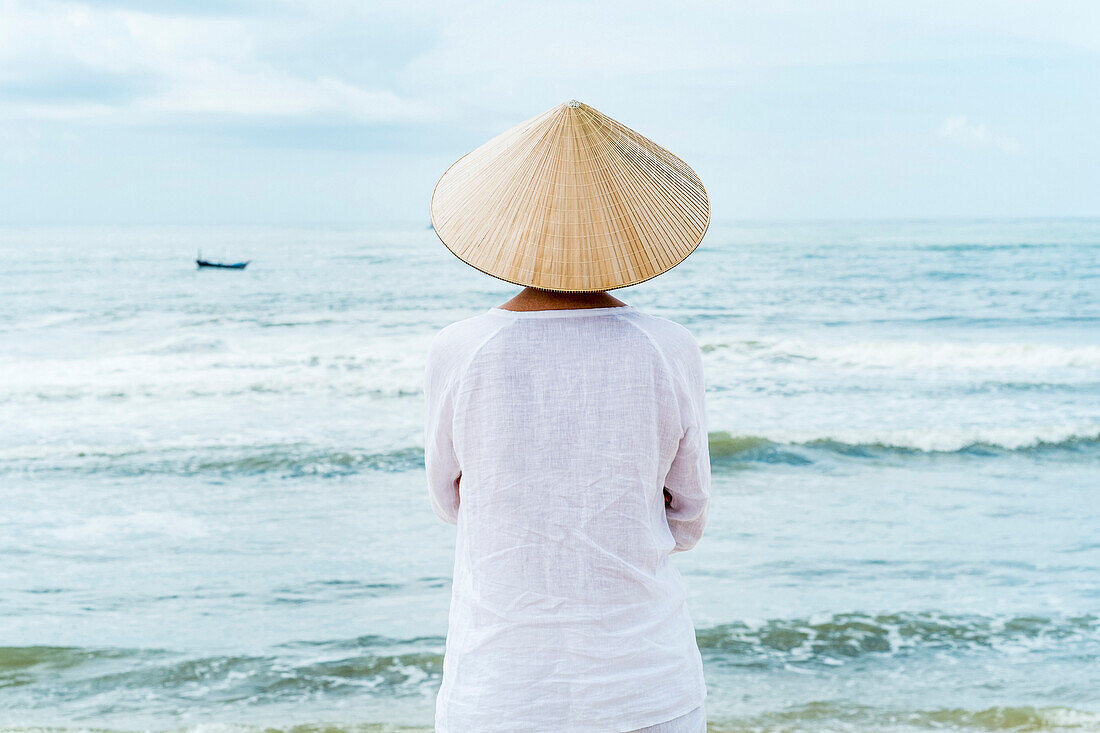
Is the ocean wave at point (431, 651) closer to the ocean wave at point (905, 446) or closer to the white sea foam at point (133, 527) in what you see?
the white sea foam at point (133, 527)

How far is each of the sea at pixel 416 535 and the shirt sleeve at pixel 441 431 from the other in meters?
2.10

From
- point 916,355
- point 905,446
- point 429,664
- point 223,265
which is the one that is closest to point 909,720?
point 429,664

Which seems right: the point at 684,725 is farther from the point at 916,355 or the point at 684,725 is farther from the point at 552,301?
the point at 916,355

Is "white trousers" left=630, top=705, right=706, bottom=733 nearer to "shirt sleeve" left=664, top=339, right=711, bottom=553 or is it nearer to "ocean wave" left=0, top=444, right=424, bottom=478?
"shirt sleeve" left=664, top=339, right=711, bottom=553

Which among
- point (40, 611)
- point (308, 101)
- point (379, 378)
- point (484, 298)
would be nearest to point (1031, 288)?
point (484, 298)

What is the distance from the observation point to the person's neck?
1.15m

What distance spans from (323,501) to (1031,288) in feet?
61.6

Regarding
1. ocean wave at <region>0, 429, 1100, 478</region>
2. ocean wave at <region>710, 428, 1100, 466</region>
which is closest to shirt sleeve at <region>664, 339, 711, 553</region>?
ocean wave at <region>0, 429, 1100, 478</region>

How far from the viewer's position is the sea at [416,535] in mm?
3354

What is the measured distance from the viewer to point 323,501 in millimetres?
6043

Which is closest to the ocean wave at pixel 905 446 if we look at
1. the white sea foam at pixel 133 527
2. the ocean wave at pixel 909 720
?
the white sea foam at pixel 133 527

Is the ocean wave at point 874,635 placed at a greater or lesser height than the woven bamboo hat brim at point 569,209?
lesser

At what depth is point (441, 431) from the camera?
3.90 feet

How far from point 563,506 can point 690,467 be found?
0.67ft
